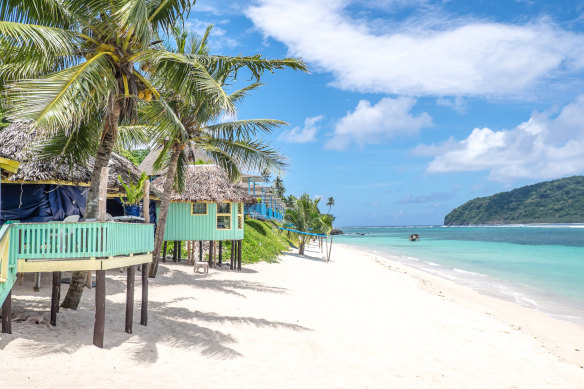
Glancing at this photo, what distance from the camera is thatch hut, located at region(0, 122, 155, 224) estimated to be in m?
11.6

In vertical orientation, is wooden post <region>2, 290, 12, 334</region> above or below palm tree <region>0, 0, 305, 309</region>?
below

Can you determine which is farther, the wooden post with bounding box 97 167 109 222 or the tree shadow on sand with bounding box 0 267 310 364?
the wooden post with bounding box 97 167 109 222

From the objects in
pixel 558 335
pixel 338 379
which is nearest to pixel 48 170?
pixel 338 379

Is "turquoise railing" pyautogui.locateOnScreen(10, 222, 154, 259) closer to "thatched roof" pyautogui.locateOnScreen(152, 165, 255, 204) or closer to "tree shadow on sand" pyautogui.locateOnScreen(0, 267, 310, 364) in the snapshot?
"tree shadow on sand" pyautogui.locateOnScreen(0, 267, 310, 364)

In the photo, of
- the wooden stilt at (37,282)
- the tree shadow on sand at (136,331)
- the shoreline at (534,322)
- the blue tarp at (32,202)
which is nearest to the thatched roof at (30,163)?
the blue tarp at (32,202)

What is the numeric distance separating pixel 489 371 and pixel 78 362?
261 inches

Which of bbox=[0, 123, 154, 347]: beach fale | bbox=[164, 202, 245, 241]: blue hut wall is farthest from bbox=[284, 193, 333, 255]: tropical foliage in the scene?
bbox=[0, 123, 154, 347]: beach fale

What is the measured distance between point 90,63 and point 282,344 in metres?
6.13

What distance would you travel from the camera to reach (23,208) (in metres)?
11.9

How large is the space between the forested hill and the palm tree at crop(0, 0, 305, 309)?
166320mm

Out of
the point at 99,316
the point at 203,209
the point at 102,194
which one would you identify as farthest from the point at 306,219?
the point at 99,316

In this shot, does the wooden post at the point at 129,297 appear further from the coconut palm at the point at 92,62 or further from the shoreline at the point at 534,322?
the shoreline at the point at 534,322

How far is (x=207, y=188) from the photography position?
18.3 metres

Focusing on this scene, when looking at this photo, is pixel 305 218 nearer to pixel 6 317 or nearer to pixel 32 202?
pixel 32 202
